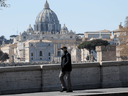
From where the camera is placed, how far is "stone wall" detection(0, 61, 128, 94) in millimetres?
10688

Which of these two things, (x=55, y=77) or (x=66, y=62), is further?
(x=55, y=77)

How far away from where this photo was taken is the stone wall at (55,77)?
10688mm

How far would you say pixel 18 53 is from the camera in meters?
154

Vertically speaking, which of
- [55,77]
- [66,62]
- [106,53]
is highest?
[106,53]

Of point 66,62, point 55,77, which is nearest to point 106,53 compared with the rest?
point 55,77

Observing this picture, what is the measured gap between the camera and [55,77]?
36.8 ft

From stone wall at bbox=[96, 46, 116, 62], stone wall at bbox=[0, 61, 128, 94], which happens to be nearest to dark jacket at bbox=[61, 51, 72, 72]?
stone wall at bbox=[0, 61, 128, 94]

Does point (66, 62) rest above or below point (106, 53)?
below

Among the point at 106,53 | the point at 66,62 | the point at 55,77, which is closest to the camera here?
the point at 66,62

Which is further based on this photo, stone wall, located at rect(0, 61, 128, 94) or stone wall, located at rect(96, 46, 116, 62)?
stone wall, located at rect(96, 46, 116, 62)

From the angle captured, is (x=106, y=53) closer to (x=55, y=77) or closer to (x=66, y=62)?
(x=55, y=77)

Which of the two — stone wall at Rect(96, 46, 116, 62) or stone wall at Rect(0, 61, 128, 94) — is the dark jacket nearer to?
stone wall at Rect(0, 61, 128, 94)

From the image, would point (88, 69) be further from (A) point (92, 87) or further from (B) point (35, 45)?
(B) point (35, 45)

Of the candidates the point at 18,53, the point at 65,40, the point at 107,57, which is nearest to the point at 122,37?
the point at 107,57
